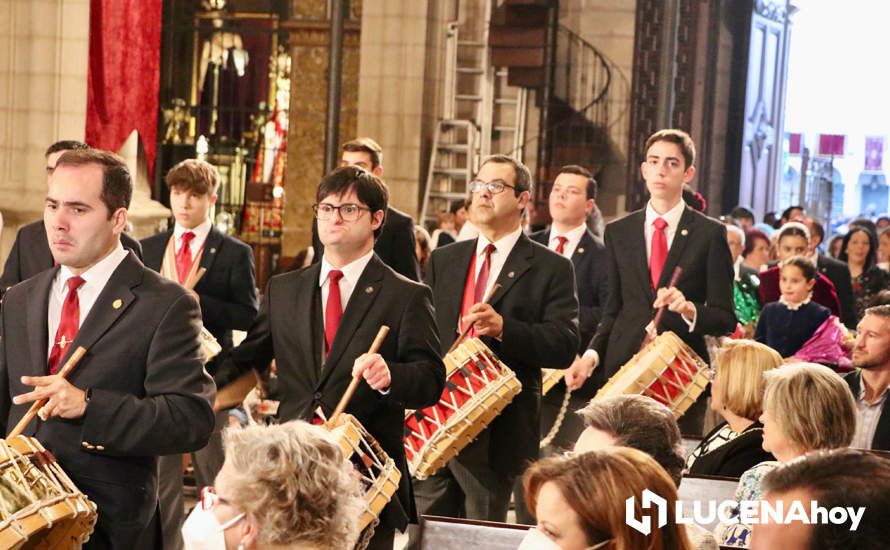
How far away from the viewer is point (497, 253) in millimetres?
5648

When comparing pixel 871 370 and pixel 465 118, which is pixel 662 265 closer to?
pixel 871 370

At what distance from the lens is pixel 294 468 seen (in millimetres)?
2922

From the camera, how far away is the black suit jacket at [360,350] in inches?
173

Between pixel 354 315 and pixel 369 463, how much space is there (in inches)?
22.4

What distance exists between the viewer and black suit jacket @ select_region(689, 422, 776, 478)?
4902 mm

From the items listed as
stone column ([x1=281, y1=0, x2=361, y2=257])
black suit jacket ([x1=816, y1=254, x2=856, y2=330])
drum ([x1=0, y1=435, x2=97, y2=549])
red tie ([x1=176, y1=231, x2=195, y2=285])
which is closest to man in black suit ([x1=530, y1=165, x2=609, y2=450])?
red tie ([x1=176, y1=231, x2=195, y2=285])

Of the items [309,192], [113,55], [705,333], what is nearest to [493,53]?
[309,192]

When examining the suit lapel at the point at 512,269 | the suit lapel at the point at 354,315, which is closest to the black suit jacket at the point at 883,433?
the suit lapel at the point at 512,269

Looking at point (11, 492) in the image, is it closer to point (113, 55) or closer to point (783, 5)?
point (113, 55)

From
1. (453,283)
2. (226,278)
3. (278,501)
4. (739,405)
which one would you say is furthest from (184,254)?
(278,501)

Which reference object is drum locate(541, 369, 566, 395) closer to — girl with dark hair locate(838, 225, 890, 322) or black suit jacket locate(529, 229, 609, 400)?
black suit jacket locate(529, 229, 609, 400)

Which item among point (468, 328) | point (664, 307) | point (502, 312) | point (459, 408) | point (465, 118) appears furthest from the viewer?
point (465, 118)

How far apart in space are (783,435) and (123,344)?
Result: 189cm

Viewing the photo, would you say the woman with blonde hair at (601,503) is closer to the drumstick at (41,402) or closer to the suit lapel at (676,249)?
the drumstick at (41,402)
